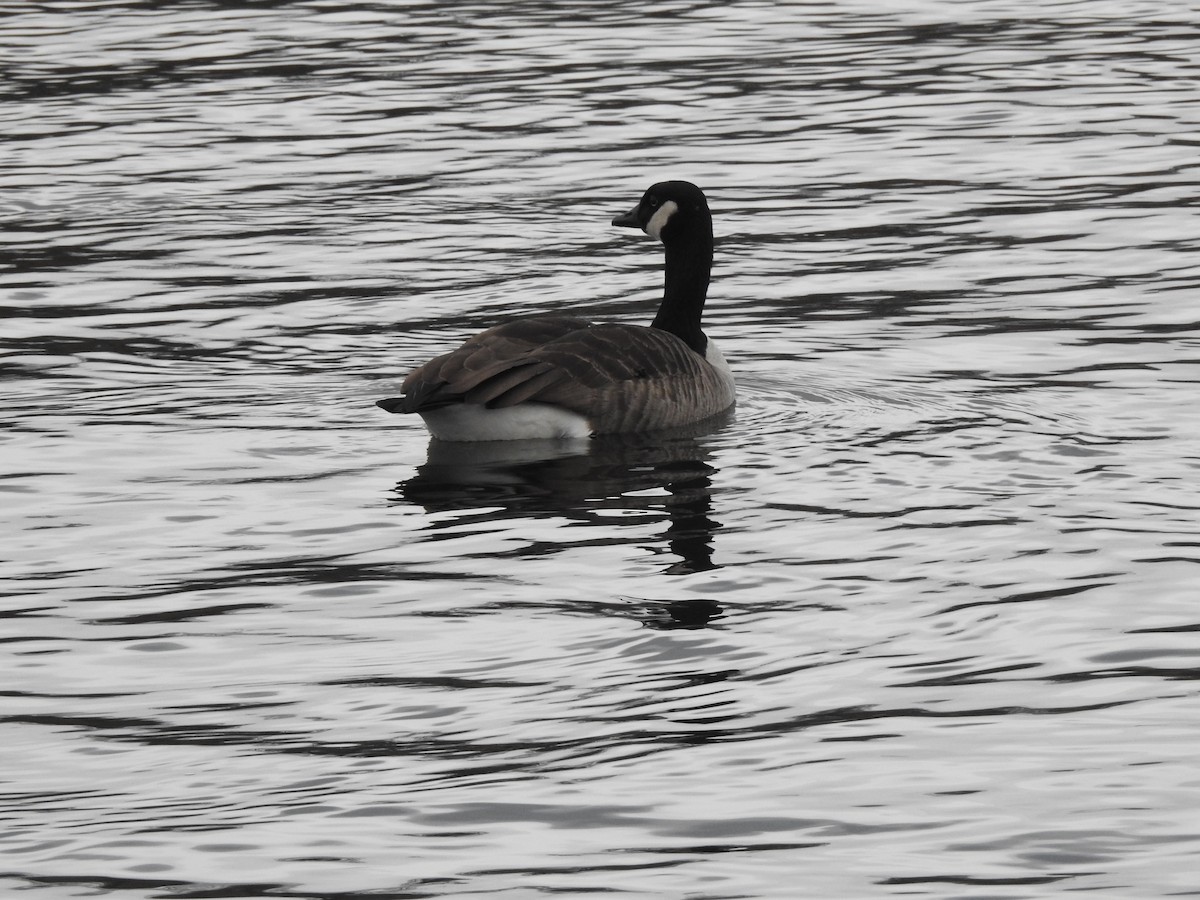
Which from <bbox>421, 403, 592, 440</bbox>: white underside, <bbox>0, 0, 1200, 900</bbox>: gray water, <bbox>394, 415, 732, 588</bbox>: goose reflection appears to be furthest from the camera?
<bbox>421, 403, 592, 440</bbox>: white underside

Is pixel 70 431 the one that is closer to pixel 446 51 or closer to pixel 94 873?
pixel 94 873

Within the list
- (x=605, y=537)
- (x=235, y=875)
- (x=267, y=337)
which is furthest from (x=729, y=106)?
(x=235, y=875)

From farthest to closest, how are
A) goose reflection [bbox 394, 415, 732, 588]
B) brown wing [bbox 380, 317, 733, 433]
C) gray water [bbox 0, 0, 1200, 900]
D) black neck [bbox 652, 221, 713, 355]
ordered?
1. black neck [bbox 652, 221, 713, 355]
2. brown wing [bbox 380, 317, 733, 433]
3. goose reflection [bbox 394, 415, 732, 588]
4. gray water [bbox 0, 0, 1200, 900]

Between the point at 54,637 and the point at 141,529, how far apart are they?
6.13 ft

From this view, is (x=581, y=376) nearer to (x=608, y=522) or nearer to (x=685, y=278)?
(x=608, y=522)

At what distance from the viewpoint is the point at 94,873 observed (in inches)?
277

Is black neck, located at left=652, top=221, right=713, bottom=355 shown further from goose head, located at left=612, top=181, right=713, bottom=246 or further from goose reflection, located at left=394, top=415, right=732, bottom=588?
goose reflection, located at left=394, top=415, right=732, bottom=588

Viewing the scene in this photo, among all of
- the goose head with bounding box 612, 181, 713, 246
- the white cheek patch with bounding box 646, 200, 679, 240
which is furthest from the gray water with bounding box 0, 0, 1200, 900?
the white cheek patch with bounding box 646, 200, 679, 240

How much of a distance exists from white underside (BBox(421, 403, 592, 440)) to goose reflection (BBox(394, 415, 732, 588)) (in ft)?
0.22

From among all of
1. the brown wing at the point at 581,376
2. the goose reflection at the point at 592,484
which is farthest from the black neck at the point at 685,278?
the goose reflection at the point at 592,484

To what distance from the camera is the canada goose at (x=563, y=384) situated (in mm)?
12977

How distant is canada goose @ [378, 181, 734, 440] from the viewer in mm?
12977

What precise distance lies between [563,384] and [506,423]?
1.42 feet

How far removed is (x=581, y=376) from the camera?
13367 millimetres
